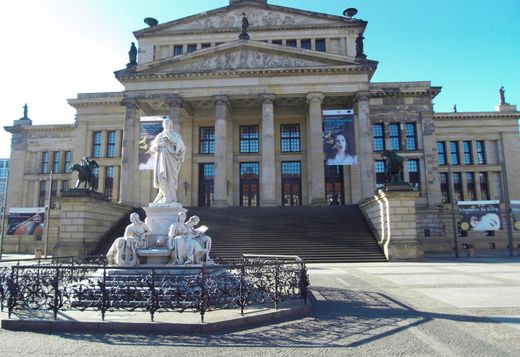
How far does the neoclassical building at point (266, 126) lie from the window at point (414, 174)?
117mm

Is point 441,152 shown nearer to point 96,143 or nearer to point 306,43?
point 306,43

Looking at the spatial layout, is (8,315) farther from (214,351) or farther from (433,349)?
(433,349)

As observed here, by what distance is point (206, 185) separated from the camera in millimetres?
41219

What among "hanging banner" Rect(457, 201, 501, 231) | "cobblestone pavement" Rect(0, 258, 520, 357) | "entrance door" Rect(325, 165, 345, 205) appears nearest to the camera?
"cobblestone pavement" Rect(0, 258, 520, 357)

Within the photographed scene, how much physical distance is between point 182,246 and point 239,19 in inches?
1504

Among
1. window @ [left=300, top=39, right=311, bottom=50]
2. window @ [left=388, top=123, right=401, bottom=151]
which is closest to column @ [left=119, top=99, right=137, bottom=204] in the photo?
window @ [left=300, top=39, right=311, bottom=50]

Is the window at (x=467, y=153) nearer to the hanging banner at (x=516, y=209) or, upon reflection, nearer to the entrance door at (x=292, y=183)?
the hanging banner at (x=516, y=209)

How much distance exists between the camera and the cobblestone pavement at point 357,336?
249 inches

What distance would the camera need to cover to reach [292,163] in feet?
136

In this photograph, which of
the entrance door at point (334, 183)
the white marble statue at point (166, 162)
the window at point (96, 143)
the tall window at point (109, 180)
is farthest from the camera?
the window at point (96, 143)

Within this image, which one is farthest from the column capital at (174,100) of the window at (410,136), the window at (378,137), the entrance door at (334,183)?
the window at (410,136)

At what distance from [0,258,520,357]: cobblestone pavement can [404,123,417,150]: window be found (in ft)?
112

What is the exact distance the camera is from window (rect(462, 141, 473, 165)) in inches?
1989

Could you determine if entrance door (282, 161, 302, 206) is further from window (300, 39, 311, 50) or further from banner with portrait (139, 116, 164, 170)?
banner with portrait (139, 116, 164, 170)
